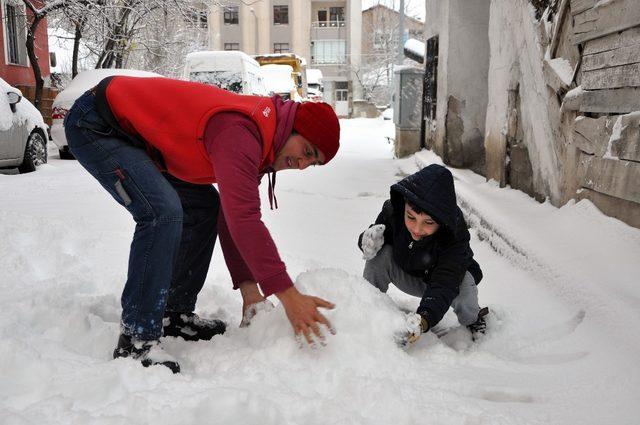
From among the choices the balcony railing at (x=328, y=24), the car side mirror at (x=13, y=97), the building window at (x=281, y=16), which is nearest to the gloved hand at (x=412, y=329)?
the car side mirror at (x=13, y=97)

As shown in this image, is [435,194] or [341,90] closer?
[435,194]

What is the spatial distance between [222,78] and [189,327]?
35.0ft

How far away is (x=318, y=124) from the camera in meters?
1.84

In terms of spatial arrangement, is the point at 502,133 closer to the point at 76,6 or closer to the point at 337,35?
the point at 76,6

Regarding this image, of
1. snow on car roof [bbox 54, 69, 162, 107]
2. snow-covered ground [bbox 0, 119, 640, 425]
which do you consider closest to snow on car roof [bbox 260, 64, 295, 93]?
snow on car roof [bbox 54, 69, 162, 107]

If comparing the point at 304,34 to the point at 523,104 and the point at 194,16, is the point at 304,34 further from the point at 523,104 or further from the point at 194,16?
Answer: the point at 523,104

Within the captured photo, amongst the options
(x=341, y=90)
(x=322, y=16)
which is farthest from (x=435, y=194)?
(x=322, y=16)

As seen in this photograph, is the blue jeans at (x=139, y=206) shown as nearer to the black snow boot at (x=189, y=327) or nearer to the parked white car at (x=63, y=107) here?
the black snow boot at (x=189, y=327)

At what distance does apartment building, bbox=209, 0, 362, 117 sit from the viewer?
3816 cm

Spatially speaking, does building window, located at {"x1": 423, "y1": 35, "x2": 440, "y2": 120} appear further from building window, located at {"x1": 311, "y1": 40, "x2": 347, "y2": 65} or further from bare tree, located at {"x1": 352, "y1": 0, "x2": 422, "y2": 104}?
building window, located at {"x1": 311, "y1": 40, "x2": 347, "y2": 65}

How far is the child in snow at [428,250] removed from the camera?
2.19 m

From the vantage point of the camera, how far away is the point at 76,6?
1141 centimetres

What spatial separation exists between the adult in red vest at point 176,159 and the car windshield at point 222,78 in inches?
408

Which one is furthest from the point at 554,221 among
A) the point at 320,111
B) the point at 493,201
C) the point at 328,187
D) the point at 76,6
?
the point at 76,6
